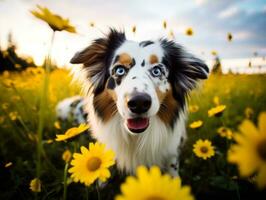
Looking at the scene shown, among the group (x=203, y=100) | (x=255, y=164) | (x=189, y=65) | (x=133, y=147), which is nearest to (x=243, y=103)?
(x=203, y=100)

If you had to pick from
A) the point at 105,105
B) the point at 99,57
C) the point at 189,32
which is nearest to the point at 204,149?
the point at 105,105

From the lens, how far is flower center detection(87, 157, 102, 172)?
1.03 m

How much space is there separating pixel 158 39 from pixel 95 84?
3.05 feet

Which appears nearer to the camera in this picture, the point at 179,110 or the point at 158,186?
the point at 158,186

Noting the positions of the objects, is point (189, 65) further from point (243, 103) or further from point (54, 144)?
point (243, 103)

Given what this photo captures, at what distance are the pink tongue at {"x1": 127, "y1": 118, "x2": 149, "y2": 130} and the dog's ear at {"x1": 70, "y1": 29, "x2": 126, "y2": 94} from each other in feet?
2.45

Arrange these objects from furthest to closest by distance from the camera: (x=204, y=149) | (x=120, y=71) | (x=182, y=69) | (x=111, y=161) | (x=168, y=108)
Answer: (x=182, y=69), (x=168, y=108), (x=120, y=71), (x=204, y=149), (x=111, y=161)

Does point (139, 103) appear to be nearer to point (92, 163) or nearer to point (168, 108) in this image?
point (168, 108)

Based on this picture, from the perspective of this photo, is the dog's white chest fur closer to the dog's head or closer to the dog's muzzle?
the dog's head

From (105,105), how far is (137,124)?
67 centimetres

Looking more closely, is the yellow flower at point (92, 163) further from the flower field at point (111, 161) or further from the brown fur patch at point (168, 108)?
the brown fur patch at point (168, 108)

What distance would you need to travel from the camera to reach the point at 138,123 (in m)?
2.27

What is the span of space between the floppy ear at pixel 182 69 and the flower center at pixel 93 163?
1.95 meters

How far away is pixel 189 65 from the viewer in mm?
3039
